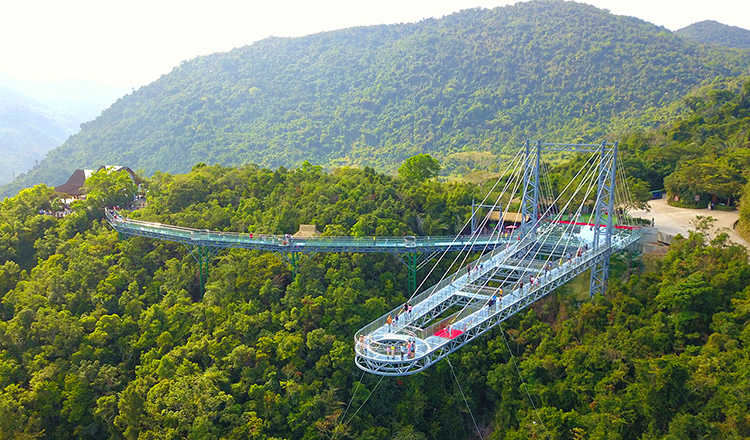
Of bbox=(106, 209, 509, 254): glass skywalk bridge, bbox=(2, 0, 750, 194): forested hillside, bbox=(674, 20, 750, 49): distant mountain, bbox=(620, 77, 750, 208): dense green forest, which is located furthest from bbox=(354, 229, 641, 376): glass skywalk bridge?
bbox=(674, 20, 750, 49): distant mountain

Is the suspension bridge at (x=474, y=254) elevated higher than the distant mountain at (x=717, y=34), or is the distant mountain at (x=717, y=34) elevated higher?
the distant mountain at (x=717, y=34)

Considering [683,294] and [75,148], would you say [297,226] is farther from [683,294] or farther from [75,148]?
[75,148]

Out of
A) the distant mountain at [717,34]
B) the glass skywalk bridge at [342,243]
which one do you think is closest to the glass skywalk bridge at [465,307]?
the glass skywalk bridge at [342,243]

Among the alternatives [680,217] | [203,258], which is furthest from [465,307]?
[203,258]

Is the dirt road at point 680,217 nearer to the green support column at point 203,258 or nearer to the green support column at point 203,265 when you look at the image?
the green support column at point 203,258

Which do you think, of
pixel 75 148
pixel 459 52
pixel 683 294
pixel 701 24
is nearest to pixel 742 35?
pixel 701 24
